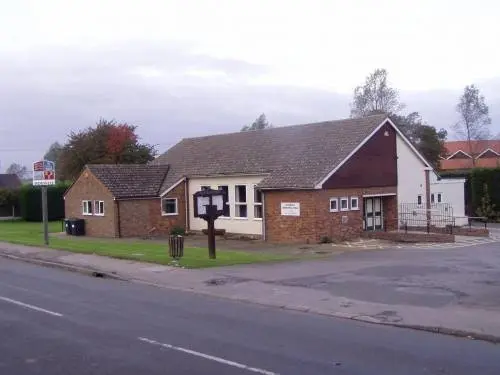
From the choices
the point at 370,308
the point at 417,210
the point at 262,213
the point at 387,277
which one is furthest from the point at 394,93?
the point at 370,308

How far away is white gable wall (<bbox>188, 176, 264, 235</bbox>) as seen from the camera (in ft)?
115

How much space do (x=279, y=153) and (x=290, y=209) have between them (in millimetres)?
4851

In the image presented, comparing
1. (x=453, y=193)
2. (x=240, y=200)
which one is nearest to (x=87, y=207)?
(x=240, y=200)

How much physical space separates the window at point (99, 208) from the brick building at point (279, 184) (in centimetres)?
11

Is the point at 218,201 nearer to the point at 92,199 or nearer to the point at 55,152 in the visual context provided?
the point at 92,199

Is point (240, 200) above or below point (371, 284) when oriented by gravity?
above

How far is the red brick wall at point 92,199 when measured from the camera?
125 feet

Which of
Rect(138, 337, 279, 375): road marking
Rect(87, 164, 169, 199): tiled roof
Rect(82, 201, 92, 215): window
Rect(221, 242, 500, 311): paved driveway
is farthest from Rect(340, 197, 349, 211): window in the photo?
Rect(138, 337, 279, 375): road marking

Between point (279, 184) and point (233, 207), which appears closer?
point (279, 184)

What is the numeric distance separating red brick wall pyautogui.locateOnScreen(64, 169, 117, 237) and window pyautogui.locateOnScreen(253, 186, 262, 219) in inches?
314

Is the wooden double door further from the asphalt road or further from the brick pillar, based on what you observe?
the asphalt road

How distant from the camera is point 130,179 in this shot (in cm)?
3938

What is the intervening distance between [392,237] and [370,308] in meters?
18.9

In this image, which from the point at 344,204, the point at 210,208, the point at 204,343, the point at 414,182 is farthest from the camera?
the point at 414,182
